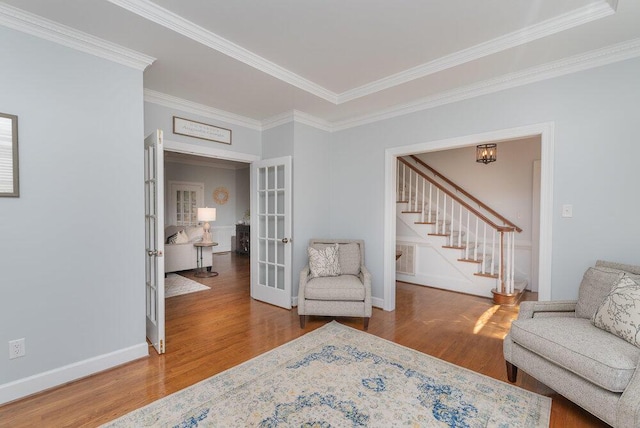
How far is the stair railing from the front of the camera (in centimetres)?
427

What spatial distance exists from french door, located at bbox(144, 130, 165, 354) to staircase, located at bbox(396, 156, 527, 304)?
3969 mm

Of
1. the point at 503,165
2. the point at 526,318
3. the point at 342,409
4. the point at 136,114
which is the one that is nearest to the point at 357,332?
the point at 342,409

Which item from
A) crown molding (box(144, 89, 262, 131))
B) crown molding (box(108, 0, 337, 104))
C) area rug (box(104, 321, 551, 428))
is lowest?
area rug (box(104, 321, 551, 428))

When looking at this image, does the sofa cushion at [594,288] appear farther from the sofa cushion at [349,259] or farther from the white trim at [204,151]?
the white trim at [204,151]

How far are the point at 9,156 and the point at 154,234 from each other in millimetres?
1060

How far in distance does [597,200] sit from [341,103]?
264cm

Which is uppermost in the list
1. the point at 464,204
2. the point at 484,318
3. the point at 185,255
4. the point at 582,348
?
the point at 464,204

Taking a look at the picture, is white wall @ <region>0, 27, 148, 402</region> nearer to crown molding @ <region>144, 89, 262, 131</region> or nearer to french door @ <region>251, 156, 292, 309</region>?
crown molding @ <region>144, 89, 262, 131</region>

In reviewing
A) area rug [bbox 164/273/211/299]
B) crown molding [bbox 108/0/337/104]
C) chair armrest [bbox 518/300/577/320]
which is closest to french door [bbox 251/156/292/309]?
crown molding [bbox 108/0/337/104]

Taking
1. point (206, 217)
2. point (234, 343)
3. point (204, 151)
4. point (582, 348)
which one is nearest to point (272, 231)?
point (204, 151)

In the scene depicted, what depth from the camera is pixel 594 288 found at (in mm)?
2090

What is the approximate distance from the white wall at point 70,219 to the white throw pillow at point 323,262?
176cm

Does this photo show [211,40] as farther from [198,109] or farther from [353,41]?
[198,109]

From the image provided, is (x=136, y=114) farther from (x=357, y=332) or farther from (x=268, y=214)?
(x=357, y=332)
